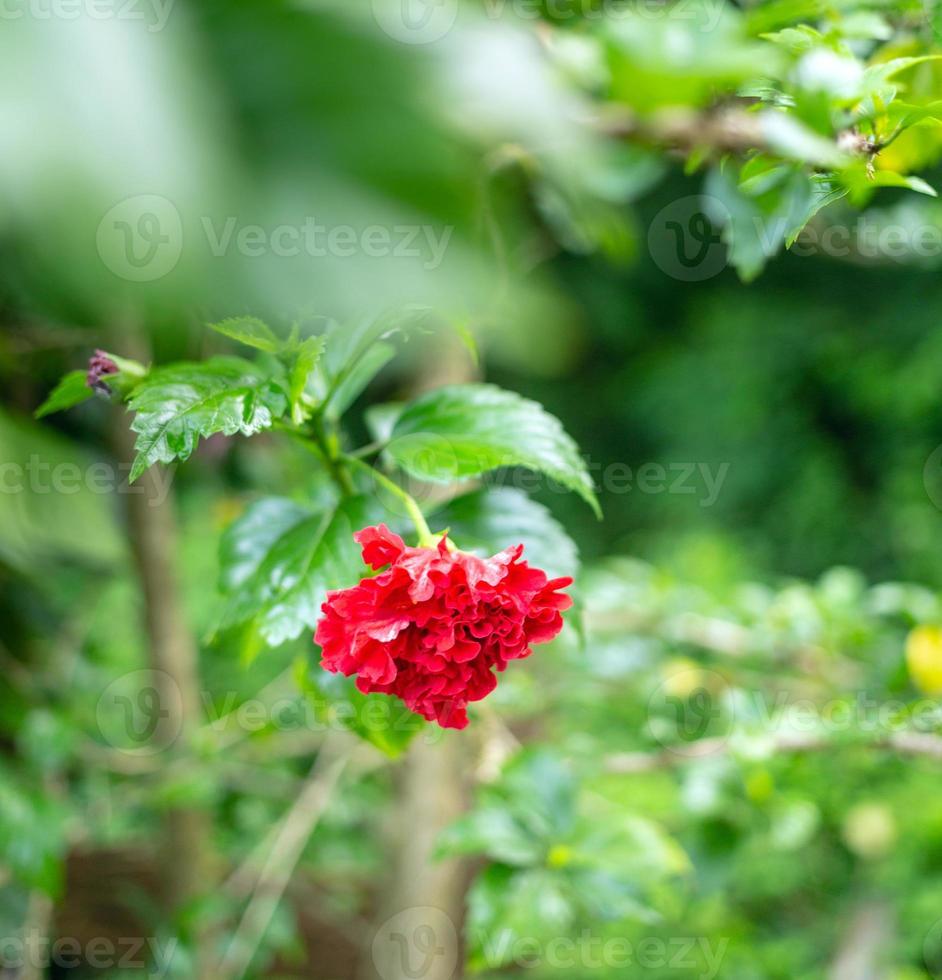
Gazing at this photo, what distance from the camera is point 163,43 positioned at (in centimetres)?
12

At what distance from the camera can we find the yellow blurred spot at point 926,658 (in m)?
0.69

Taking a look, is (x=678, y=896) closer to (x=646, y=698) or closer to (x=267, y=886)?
(x=646, y=698)

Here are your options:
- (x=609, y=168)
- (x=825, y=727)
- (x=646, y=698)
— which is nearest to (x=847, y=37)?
(x=609, y=168)

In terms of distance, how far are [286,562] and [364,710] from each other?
74 mm

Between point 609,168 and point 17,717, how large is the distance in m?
0.72

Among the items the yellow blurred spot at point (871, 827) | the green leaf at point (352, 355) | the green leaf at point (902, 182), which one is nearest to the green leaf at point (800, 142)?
the green leaf at point (902, 182)
